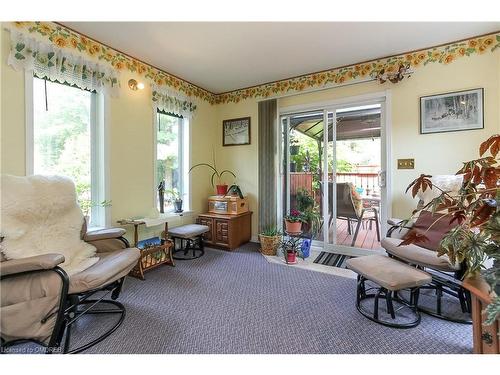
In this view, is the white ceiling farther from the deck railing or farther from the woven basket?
the woven basket

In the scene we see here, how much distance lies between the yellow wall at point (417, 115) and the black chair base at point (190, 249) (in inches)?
98.6

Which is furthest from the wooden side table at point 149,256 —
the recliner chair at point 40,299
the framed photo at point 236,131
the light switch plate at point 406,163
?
the light switch plate at point 406,163

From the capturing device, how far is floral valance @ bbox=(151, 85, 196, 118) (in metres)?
2.97

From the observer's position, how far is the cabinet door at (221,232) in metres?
3.28

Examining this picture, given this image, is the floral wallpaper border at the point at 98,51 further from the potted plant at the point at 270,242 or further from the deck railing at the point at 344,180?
the potted plant at the point at 270,242

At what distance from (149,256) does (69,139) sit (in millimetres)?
1445

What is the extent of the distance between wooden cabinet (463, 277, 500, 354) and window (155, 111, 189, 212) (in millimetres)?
3025

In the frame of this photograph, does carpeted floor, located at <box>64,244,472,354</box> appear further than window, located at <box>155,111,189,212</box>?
No

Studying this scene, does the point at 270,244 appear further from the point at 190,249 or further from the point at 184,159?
the point at 184,159

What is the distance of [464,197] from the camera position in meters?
1.01

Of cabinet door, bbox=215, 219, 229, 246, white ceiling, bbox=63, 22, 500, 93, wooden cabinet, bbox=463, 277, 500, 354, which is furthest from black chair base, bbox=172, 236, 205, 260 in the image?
wooden cabinet, bbox=463, 277, 500, 354

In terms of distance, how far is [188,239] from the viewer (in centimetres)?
308

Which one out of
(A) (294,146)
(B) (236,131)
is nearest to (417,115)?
(A) (294,146)
